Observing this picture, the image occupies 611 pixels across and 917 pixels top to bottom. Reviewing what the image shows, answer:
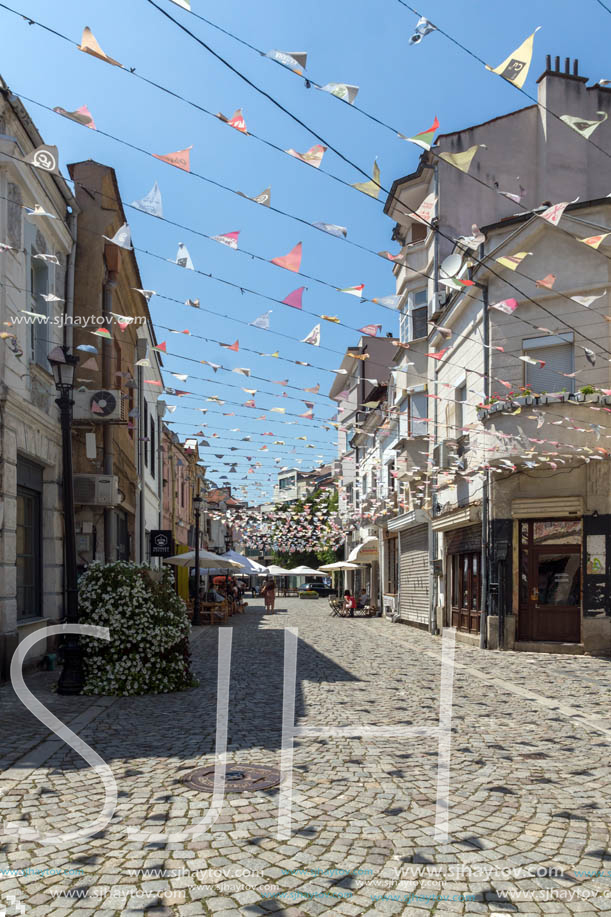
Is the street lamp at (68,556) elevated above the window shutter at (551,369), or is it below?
below

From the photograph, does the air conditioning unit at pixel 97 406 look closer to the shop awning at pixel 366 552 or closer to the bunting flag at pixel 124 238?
the bunting flag at pixel 124 238

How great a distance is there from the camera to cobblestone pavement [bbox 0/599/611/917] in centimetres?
369

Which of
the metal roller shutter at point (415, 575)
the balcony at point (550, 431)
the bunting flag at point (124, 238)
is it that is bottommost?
the metal roller shutter at point (415, 575)

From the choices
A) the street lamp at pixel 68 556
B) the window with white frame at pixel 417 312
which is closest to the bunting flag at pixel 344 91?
the street lamp at pixel 68 556

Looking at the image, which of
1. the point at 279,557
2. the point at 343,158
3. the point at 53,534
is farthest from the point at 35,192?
the point at 279,557

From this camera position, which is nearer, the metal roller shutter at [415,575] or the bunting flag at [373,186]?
the bunting flag at [373,186]

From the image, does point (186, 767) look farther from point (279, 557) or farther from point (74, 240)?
point (279, 557)

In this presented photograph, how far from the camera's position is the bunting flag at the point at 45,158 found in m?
7.21

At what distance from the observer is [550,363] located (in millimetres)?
15688

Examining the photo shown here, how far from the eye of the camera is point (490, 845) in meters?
4.31

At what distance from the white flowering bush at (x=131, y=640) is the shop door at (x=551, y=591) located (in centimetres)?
877

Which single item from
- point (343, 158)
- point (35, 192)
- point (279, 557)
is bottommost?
point (279, 557)

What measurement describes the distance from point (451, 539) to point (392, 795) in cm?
1543

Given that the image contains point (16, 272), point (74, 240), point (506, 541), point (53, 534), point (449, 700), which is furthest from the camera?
point (506, 541)
